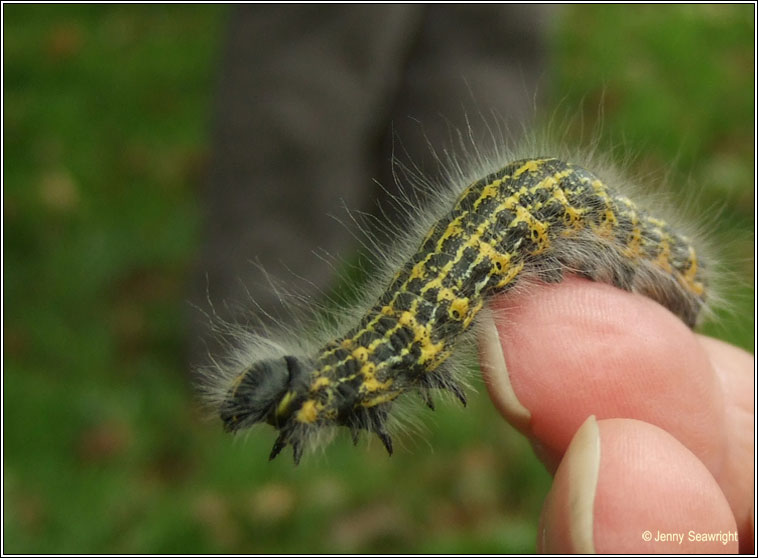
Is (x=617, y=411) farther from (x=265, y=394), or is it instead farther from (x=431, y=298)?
(x=265, y=394)

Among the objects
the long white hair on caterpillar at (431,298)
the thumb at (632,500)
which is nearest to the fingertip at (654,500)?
the thumb at (632,500)

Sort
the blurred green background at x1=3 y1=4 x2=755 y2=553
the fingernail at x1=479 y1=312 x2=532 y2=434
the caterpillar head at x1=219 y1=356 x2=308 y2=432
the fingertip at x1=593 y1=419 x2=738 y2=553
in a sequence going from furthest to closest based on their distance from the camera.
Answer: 1. the blurred green background at x1=3 y1=4 x2=755 y2=553
2. the fingernail at x1=479 y1=312 x2=532 y2=434
3. the caterpillar head at x1=219 y1=356 x2=308 y2=432
4. the fingertip at x1=593 y1=419 x2=738 y2=553

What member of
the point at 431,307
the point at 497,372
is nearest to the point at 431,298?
the point at 431,307

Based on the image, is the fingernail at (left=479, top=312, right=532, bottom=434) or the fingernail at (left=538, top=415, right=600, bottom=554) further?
the fingernail at (left=479, top=312, right=532, bottom=434)

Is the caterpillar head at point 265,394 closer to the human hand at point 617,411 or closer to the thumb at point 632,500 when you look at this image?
the human hand at point 617,411

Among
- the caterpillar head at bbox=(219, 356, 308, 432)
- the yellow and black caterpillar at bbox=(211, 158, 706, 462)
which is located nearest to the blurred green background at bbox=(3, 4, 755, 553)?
the yellow and black caterpillar at bbox=(211, 158, 706, 462)

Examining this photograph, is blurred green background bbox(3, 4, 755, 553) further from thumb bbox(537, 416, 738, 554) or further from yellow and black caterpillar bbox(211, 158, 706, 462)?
thumb bbox(537, 416, 738, 554)

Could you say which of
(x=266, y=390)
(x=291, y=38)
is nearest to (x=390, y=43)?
(x=291, y=38)
